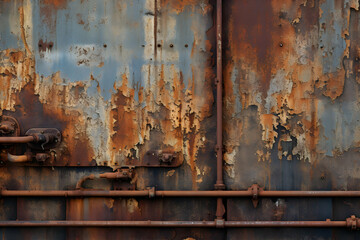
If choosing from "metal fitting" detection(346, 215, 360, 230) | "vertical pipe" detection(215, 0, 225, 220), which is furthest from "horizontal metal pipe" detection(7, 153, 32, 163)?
"metal fitting" detection(346, 215, 360, 230)

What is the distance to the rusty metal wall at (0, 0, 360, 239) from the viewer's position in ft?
11.5

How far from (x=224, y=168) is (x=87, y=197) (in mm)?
1179

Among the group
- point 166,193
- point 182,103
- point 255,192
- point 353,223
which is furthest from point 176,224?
point 353,223

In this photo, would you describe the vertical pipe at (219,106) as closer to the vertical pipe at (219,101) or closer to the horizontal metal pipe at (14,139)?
the vertical pipe at (219,101)

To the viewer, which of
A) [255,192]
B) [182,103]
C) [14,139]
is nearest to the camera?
[14,139]

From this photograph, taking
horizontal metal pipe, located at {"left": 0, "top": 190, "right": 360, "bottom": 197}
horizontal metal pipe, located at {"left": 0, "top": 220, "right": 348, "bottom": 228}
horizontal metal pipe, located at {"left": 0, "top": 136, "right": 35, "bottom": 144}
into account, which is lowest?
horizontal metal pipe, located at {"left": 0, "top": 220, "right": 348, "bottom": 228}

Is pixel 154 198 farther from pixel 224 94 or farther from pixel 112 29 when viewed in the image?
pixel 112 29

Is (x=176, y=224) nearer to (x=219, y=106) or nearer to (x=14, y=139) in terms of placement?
(x=219, y=106)

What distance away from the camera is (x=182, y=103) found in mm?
3568

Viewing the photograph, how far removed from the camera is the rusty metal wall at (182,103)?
351cm

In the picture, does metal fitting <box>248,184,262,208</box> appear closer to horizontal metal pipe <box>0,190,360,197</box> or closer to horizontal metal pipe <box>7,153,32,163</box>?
Answer: horizontal metal pipe <box>0,190,360,197</box>

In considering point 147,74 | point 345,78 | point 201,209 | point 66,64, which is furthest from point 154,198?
point 345,78

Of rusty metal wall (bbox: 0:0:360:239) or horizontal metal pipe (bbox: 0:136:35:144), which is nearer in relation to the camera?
horizontal metal pipe (bbox: 0:136:35:144)

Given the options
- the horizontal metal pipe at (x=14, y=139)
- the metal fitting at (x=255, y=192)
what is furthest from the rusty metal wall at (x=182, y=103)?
the horizontal metal pipe at (x=14, y=139)
